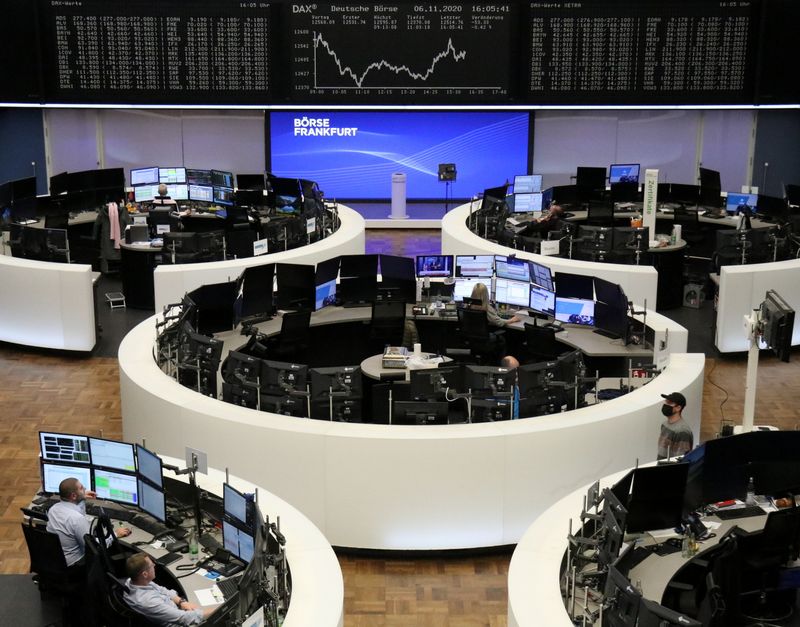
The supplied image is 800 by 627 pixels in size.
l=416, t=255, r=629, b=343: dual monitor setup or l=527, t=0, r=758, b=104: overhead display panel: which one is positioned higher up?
l=527, t=0, r=758, b=104: overhead display panel

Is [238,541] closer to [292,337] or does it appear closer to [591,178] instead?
[292,337]

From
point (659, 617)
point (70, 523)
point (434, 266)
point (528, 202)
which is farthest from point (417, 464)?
point (528, 202)

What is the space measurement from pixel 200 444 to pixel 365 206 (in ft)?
36.5

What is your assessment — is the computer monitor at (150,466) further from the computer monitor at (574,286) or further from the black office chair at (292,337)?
the computer monitor at (574,286)

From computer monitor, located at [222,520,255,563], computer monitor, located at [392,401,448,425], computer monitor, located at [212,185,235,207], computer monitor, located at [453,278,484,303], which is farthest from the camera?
computer monitor, located at [212,185,235,207]

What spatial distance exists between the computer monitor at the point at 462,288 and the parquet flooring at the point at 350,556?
8.51ft

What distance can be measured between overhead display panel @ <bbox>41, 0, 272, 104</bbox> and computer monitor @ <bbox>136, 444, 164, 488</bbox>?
10.6 metres

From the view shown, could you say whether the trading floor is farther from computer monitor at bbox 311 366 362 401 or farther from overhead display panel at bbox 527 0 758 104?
overhead display panel at bbox 527 0 758 104

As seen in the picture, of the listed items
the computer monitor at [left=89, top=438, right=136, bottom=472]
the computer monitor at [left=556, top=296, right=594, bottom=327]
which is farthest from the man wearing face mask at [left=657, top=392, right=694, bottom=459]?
the computer monitor at [left=89, top=438, right=136, bottom=472]

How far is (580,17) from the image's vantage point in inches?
653

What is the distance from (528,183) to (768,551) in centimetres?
1036

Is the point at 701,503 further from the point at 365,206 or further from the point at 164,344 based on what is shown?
the point at 365,206

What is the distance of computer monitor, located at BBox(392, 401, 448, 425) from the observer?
8180mm

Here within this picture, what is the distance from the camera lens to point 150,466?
704 cm
